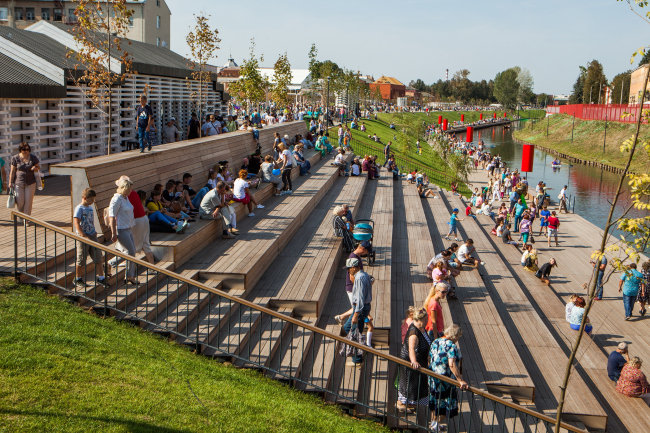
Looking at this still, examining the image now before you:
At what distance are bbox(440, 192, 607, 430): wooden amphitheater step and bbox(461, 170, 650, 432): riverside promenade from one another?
44 centimetres

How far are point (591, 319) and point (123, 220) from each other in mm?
11487

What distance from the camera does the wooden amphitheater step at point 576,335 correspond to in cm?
914

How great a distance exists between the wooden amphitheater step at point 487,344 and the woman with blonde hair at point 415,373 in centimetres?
170

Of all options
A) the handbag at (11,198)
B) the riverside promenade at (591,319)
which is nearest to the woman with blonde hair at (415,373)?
the riverside promenade at (591,319)

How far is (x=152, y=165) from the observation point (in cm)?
1196

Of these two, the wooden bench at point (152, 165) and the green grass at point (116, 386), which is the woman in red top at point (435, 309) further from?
the wooden bench at point (152, 165)

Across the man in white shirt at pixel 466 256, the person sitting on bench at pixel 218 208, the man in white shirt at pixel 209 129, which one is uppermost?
the man in white shirt at pixel 209 129

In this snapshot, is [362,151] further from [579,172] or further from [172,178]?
[579,172]

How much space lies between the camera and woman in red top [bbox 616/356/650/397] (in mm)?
9586

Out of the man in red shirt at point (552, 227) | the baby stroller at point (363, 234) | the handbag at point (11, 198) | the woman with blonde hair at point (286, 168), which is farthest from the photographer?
the man in red shirt at point (552, 227)

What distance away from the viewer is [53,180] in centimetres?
1466

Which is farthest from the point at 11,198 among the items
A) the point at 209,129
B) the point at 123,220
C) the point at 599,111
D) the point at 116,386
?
the point at 599,111

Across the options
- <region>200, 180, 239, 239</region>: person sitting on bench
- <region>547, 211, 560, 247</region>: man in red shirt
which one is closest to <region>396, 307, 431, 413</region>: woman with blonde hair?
<region>200, 180, 239, 239</region>: person sitting on bench

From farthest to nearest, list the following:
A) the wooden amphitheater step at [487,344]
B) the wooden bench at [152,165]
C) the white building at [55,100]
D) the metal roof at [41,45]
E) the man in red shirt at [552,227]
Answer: the man in red shirt at [552,227], the metal roof at [41,45], the white building at [55,100], the wooden bench at [152,165], the wooden amphitheater step at [487,344]
